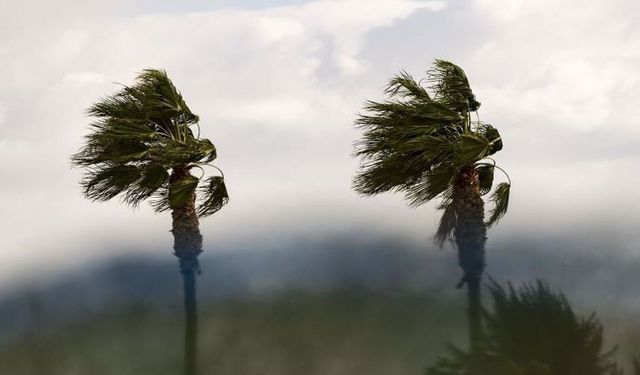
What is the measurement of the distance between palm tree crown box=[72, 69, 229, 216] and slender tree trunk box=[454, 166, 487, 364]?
510 centimetres

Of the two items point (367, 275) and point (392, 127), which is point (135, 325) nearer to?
point (367, 275)

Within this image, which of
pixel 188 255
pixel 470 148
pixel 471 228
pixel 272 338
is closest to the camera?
pixel 470 148

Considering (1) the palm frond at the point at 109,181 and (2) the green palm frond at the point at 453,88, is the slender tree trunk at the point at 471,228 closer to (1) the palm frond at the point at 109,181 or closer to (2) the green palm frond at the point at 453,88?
(2) the green palm frond at the point at 453,88

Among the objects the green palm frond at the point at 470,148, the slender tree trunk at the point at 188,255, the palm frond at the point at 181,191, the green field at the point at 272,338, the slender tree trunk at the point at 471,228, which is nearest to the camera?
the green palm frond at the point at 470,148

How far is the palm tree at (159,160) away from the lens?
830 inches

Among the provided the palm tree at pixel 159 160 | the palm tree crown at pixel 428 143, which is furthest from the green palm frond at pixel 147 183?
the palm tree crown at pixel 428 143

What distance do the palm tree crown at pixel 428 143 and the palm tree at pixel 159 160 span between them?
3.45 m

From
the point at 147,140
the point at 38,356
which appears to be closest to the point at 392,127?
the point at 147,140

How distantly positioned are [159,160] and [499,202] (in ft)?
24.1

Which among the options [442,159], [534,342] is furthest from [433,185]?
[534,342]

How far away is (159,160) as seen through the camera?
2130 cm

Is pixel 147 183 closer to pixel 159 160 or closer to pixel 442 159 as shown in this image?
pixel 159 160

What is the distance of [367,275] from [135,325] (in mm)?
5513

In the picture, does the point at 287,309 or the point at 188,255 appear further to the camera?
the point at 287,309
